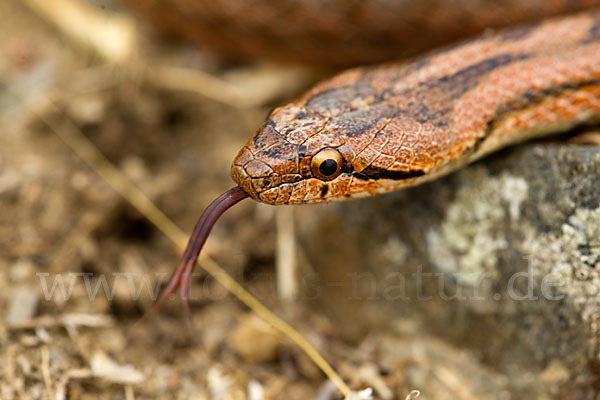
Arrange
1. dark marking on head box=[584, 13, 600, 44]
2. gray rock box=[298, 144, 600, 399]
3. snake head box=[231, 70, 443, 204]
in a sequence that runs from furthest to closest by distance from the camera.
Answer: dark marking on head box=[584, 13, 600, 44] < snake head box=[231, 70, 443, 204] < gray rock box=[298, 144, 600, 399]

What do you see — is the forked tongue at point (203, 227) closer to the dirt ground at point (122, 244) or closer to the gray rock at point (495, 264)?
the dirt ground at point (122, 244)

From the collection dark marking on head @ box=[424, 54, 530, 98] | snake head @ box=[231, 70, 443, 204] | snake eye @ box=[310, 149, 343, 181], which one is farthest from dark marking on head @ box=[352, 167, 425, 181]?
dark marking on head @ box=[424, 54, 530, 98]

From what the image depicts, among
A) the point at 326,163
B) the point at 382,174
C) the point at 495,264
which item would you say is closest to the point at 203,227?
the point at 326,163

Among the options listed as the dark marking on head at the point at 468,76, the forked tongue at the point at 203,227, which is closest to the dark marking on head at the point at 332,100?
the dark marking on head at the point at 468,76

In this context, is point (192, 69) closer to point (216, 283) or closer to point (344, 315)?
point (216, 283)

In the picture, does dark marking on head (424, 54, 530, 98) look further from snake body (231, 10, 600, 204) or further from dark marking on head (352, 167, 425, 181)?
dark marking on head (352, 167, 425, 181)

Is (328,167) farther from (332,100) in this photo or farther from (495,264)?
(495,264)
